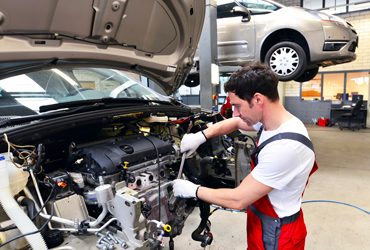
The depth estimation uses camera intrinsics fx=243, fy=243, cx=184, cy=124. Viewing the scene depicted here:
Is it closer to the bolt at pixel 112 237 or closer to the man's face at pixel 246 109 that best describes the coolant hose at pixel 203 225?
the bolt at pixel 112 237

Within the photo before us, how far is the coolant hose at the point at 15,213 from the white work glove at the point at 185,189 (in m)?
0.72

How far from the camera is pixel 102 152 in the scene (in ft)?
4.54

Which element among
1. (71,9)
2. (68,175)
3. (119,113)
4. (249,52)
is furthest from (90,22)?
(249,52)

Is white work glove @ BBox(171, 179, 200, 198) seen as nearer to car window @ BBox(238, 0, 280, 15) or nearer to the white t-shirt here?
the white t-shirt

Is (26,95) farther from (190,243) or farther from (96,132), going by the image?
(190,243)

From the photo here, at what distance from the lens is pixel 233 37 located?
183 inches

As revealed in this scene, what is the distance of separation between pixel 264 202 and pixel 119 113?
98cm

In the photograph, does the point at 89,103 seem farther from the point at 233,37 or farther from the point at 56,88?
the point at 233,37

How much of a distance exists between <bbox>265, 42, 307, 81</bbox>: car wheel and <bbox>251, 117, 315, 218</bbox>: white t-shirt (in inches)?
132

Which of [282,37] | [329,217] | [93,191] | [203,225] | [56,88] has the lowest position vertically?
→ [329,217]

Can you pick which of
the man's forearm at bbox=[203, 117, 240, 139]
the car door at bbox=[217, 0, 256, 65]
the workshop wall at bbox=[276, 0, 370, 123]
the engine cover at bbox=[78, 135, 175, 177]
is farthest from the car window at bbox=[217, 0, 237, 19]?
the workshop wall at bbox=[276, 0, 370, 123]

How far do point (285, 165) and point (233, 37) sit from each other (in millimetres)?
4033

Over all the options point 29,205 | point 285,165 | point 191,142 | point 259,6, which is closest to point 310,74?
point 259,6

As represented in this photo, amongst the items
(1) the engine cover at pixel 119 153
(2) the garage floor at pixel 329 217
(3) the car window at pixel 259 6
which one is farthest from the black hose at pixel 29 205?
(3) the car window at pixel 259 6
